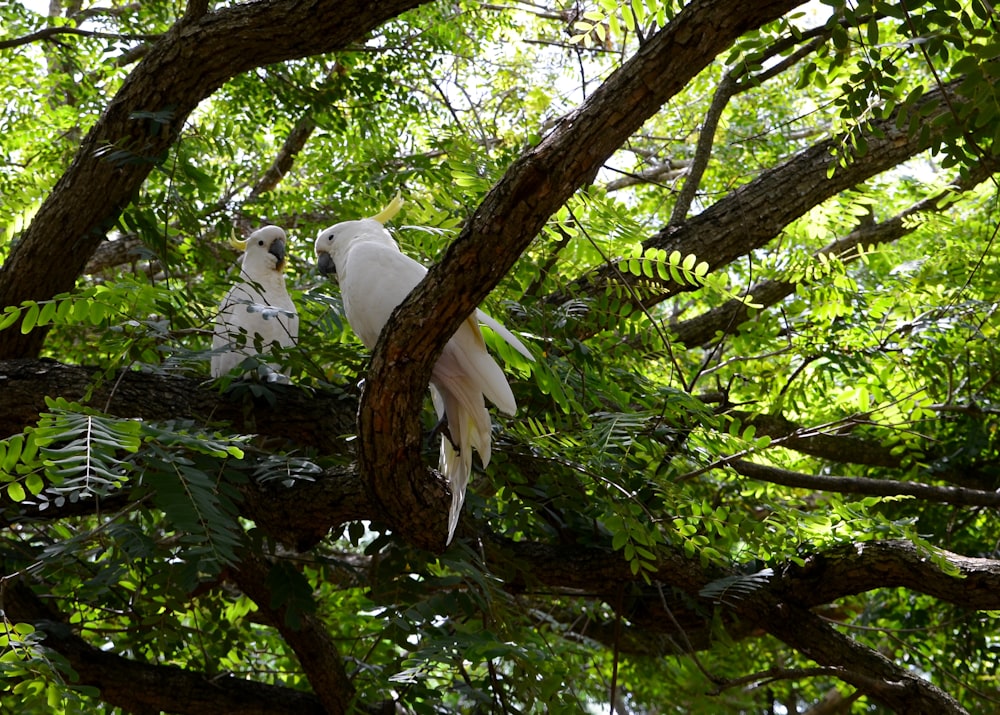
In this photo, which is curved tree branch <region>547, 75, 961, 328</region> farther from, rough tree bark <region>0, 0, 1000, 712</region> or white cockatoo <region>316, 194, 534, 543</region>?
white cockatoo <region>316, 194, 534, 543</region>

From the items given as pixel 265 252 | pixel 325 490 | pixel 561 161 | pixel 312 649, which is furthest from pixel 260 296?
pixel 561 161

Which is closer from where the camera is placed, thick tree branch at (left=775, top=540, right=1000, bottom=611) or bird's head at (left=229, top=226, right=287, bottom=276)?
thick tree branch at (left=775, top=540, right=1000, bottom=611)

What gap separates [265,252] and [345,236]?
2.31 ft

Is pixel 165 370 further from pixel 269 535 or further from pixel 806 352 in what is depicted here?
pixel 806 352

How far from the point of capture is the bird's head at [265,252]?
11.5 feet

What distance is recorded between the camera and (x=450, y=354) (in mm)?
2314

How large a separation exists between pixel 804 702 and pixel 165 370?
4.72m

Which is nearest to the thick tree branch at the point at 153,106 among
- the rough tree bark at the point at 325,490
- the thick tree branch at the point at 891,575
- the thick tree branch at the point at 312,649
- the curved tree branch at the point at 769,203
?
the rough tree bark at the point at 325,490

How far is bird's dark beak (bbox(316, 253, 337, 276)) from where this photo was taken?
3123mm

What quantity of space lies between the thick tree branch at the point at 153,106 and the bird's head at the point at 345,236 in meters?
0.51

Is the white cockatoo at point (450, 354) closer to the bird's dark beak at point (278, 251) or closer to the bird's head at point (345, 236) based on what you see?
the bird's head at point (345, 236)

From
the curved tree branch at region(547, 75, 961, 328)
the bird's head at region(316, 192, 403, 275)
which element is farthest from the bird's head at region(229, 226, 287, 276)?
the curved tree branch at region(547, 75, 961, 328)

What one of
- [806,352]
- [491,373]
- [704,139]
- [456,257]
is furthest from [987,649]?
[456,257]

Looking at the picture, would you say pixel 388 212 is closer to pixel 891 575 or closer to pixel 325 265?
pixel 325 265
